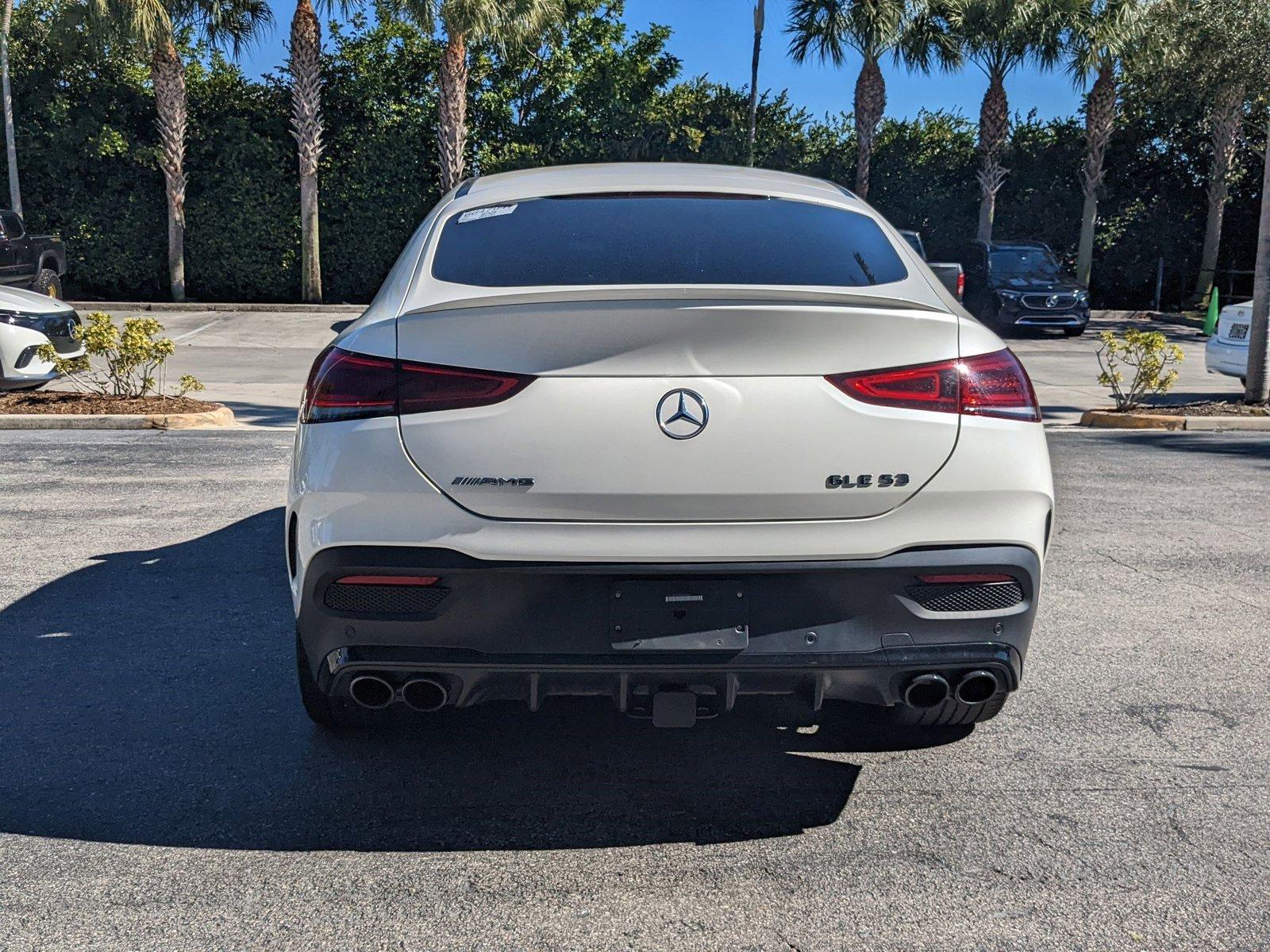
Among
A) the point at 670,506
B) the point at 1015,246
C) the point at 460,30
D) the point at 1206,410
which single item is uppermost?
the point at 460,30

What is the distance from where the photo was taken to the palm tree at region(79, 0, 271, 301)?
24.0m

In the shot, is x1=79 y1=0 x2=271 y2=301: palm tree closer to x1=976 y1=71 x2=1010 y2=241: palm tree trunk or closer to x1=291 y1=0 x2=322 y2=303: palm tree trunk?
x1=291 y1=0 x2=322 y2=303: palm tree trunk

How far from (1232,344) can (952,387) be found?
1211cm

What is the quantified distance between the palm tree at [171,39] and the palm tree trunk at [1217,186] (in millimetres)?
19372

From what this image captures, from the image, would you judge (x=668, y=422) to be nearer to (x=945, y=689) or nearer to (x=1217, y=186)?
(x=945, y=689)

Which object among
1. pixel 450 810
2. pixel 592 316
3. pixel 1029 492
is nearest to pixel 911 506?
pixel 1029 492

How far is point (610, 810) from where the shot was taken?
351 cm

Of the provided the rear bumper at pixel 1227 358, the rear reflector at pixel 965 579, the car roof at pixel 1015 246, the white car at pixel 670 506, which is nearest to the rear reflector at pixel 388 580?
the white car at pixel 670 506

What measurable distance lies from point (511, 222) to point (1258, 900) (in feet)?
8.74

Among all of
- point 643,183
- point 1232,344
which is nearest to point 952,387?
point 643,183

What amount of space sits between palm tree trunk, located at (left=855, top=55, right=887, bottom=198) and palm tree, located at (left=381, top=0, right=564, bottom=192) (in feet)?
21.7

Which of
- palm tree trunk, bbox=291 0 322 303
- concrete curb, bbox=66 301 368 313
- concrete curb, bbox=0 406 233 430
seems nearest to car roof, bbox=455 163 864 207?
concrete curb, bbox=0 406 233 430

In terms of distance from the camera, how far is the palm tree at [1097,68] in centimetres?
2647

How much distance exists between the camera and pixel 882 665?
10.3ft
